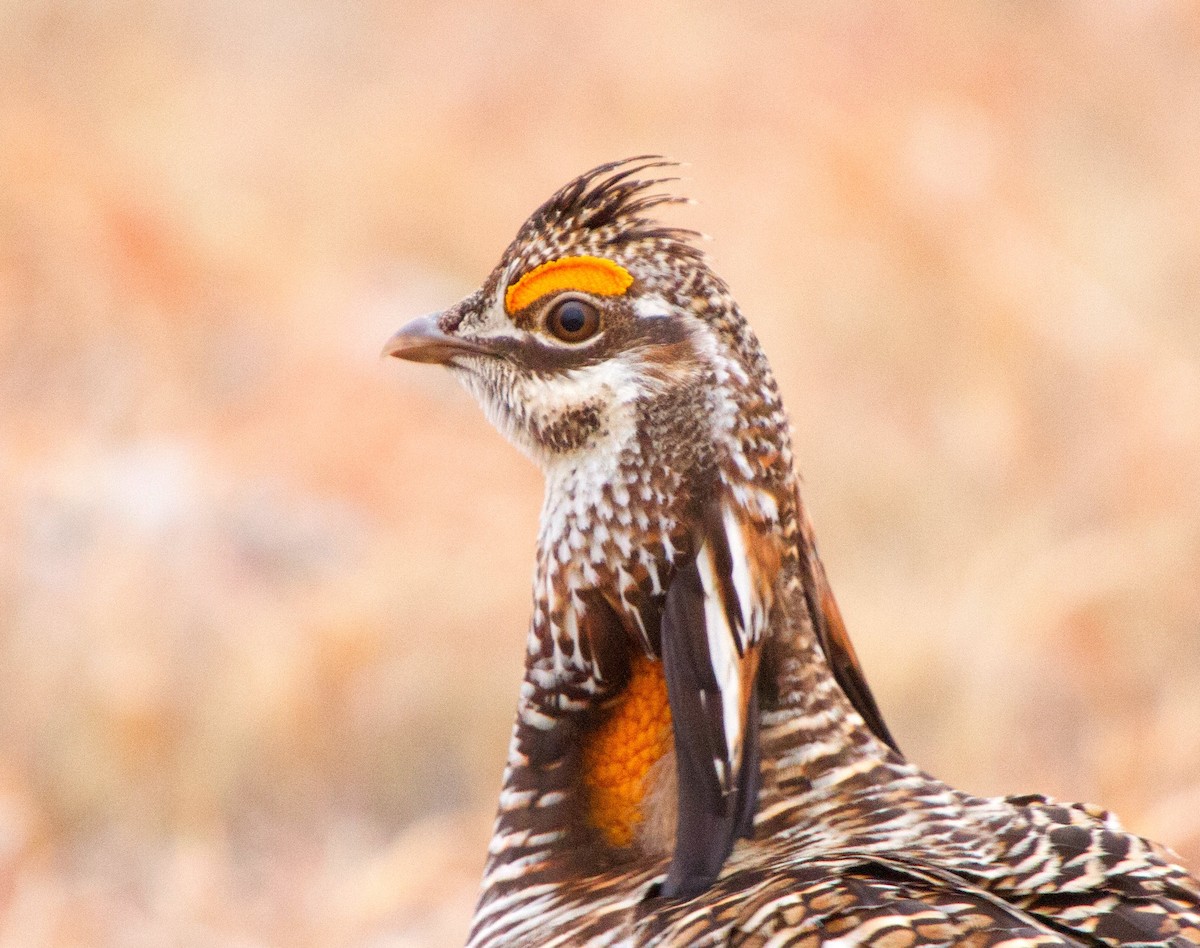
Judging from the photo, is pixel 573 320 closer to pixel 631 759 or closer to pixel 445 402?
pixel 631 759

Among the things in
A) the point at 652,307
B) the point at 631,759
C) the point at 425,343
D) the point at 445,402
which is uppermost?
the point at 445,402

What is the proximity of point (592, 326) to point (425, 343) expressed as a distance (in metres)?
0.30

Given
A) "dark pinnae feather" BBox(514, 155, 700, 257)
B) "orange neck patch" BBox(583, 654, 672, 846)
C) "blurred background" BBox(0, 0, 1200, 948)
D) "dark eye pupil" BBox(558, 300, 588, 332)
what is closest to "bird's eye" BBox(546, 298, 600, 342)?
"dark eye pupil" BBox(558, 300, 588, 332)

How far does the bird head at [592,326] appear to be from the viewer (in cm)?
233

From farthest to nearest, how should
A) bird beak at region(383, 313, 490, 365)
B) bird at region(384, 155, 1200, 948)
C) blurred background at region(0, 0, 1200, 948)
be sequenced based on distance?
blurred background at region(0, 0, 1200, 948)
bird beak at region(383, 313, 490, 365)
bird at region(384, 155, 1200, 948)

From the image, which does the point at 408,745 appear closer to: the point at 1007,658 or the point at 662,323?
the point at 1007,658

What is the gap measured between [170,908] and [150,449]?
2160 mm

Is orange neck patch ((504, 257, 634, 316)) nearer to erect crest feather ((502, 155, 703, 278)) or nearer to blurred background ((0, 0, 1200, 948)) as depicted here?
erect crest feather ((502, 155, 703, 278))

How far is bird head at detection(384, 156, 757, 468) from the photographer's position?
7.65 feet

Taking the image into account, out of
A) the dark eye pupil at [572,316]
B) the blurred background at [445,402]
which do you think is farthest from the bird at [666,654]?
the blurred background at [445,402]

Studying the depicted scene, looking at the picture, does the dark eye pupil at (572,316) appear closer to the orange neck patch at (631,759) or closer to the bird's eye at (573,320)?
the bird's eye at (573,320)

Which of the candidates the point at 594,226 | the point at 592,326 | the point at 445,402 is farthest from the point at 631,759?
the point at 445,402

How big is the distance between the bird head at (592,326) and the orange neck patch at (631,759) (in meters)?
0.33

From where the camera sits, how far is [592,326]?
7.80 feet
